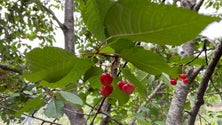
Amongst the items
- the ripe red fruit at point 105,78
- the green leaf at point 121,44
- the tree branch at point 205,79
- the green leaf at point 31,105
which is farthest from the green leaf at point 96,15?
the tree branch at point 205,79

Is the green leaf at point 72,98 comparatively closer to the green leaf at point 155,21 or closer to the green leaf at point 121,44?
the green leaf at point 121,44

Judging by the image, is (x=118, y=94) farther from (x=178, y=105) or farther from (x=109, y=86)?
(x=178, y=105)

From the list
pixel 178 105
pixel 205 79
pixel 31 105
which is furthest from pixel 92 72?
pixel 178 105

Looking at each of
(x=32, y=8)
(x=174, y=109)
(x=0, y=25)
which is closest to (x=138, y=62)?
(x=174, y=109)

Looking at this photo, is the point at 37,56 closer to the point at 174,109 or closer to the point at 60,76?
the point at 60,76

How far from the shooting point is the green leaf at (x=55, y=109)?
1.16 meters

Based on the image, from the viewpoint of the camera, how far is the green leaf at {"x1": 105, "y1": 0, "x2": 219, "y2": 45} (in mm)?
370

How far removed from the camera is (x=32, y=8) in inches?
150

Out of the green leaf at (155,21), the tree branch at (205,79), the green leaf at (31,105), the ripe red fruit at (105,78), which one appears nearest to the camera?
the green leaf at (155,21)

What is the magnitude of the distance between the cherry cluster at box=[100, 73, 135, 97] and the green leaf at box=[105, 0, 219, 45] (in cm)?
26

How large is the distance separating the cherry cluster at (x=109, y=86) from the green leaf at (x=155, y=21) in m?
0.26

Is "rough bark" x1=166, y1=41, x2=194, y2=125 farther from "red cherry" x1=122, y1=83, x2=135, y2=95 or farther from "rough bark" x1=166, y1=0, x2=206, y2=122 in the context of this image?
"red cherry" x1=122, y1=83, x2=135, y2=95

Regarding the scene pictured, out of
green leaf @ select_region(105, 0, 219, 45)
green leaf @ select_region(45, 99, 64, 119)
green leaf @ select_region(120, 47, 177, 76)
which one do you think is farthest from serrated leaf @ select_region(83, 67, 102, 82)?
green leaf @ select_region(45, 99, 64, 119)

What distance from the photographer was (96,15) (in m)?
0.51
